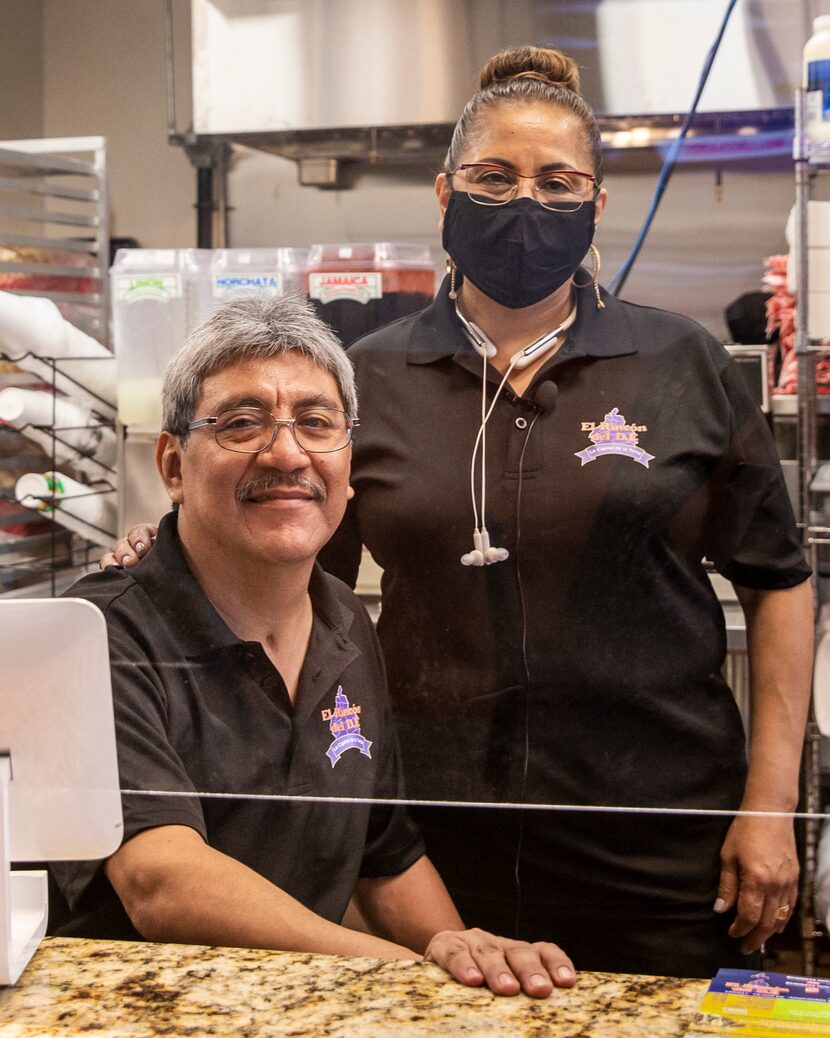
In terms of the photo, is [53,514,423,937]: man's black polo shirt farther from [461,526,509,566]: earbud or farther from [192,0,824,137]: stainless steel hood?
[192,0,824,137]: stainless steel hood

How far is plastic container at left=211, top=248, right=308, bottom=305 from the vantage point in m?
1.44

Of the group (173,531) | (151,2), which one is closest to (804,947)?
(173,531)

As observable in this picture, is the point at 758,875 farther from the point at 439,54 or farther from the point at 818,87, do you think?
the point at 439,54

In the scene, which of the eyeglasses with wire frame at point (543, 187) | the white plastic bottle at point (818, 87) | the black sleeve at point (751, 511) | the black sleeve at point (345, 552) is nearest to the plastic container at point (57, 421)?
the black sleeve at point (345, 552)

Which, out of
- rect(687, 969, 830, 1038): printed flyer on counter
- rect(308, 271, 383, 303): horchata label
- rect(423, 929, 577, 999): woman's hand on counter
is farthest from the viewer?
rect(308, 271, 383, 303): horchata label

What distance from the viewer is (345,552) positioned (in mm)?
1442

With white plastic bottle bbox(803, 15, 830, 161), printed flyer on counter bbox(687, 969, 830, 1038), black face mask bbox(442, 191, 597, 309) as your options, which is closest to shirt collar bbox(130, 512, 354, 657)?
black face mask bbox(442, 191, 597, 309)

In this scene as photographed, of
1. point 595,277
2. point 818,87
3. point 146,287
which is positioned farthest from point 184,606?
point 818,87

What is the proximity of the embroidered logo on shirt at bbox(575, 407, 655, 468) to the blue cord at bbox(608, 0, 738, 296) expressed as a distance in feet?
0.52

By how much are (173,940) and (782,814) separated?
790 mm

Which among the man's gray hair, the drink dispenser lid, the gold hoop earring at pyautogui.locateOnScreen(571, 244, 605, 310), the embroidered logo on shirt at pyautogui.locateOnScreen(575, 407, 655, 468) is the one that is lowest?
the embroidered logo on shirt at pyautogui.locateOnScreen(575, 407, 655, 468)

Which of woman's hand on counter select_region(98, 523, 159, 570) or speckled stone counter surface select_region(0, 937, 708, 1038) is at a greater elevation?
woman's hand on counter select_region(98, 523, 159, 570)

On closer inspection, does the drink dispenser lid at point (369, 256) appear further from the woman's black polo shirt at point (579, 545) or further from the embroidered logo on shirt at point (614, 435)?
the embroidered logo on shirt at point (614, 435)

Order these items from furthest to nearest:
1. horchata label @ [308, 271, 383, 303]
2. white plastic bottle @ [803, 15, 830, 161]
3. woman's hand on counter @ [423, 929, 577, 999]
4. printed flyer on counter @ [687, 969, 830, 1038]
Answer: horchata label @ [308, 271, 383, 303] → white plastic bottle @ [803, 15, 830, 161] → woman's hand on counter @ [423, 929, 577, 999] → printed flyer on counter @ [687, 969, 830, 1038]
